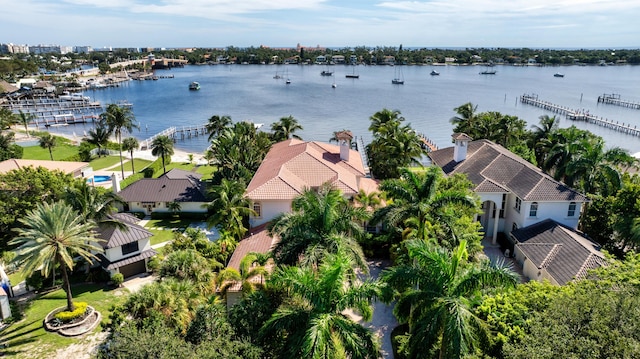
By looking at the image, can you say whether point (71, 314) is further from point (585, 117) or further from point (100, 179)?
point (585, 117)

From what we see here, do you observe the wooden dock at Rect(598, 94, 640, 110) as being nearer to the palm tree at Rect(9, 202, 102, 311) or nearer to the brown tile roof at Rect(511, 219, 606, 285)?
the brown tile roof at Rect(511, 219, 606, 285)

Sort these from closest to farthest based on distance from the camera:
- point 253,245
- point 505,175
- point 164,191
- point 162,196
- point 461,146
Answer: point 253,245 → point 505,175 → point 461,146 → point 162,196 → point 164,191

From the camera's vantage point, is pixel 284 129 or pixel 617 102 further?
pixel 617 102

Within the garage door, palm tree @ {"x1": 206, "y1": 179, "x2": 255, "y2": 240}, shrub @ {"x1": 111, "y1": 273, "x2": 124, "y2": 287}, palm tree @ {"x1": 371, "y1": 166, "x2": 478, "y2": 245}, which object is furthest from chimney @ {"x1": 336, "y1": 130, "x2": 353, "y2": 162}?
shrub @ {"x1": 111, "y1": 273, "x2": 124, "y2": 287}

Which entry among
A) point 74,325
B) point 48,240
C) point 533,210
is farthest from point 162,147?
point 533,210

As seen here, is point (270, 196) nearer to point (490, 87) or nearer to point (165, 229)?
point (165, 229)

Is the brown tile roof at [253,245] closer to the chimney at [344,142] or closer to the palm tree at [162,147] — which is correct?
the chimney at [344,142]
